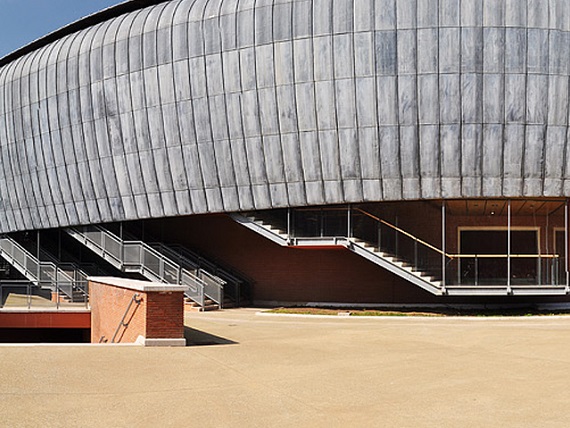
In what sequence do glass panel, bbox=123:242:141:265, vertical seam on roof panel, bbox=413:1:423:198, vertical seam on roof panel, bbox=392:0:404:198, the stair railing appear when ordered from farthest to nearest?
the stair railing < glass panel, bbox=123:242:141:265 < vertical seam on roof panel, bbox=392:0:404:198 < vertical seam on roof panel, bbox=413:1:423:198

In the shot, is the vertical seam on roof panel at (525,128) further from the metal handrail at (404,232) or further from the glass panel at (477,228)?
the metal handrail at (404,232)

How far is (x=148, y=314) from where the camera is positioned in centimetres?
1641

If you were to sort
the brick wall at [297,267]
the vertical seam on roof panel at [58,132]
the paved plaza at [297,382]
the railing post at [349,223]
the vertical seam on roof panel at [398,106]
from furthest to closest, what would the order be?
the vertical seam on roof panel at [58,132]
the brick wall at [297,267]
the railing post at [349,223]
the vertical seam on roof panel at [398,106]
the paved plaza at [297,382]

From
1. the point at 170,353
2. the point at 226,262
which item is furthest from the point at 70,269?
the point at 170,353

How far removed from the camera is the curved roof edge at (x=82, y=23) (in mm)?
33775

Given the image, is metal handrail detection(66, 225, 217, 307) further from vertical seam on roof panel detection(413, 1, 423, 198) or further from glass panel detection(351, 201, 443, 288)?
vertical seam on roof panel detection(413, 1, 423, 198)

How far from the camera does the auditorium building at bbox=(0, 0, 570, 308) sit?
86.1 ft

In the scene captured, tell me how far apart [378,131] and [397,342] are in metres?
11.3

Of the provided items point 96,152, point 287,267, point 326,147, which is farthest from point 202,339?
point 96,152

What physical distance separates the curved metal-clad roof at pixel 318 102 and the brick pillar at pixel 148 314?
413 inches

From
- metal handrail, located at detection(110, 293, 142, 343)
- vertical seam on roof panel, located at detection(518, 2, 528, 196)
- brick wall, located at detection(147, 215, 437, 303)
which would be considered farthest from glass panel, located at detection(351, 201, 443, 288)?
metal handrail, located at detection(110, 293, 142, 343)

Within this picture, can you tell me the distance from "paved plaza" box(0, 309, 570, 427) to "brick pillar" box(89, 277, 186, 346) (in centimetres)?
68

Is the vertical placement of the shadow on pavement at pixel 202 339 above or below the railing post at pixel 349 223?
below

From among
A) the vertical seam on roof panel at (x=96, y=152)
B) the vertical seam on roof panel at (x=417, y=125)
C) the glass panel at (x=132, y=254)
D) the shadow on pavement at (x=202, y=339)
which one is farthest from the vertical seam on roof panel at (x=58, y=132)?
the shadow on pavement at (x=202, y=339)
